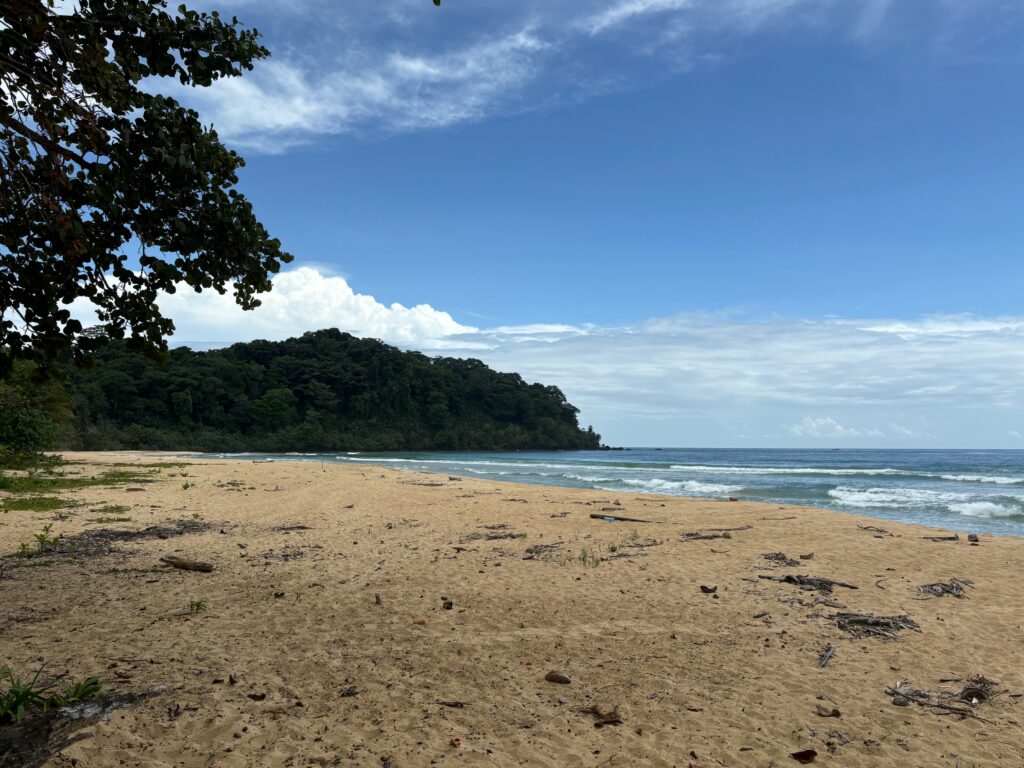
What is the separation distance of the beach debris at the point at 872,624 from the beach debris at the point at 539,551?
4.13m

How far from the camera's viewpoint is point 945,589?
311 inches

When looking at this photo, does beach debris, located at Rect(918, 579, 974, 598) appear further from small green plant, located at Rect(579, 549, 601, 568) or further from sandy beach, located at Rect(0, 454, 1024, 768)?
small green plant, located at Rect(579, 549, 601, 568)

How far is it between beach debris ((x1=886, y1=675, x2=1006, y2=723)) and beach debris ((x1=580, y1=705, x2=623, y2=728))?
2.07 metres

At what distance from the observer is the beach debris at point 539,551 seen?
9.45 meters

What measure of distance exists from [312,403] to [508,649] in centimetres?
9011

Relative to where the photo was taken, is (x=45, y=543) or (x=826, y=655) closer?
(x=826, y=655)

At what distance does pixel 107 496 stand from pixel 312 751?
14.4 metres

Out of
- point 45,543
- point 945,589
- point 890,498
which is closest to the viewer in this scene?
point 945,589

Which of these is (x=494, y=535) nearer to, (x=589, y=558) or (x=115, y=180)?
(x=589, y=558)

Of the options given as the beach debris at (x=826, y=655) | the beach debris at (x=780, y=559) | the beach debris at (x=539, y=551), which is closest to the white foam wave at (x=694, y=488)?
the beach debris at (x=780, y=559)

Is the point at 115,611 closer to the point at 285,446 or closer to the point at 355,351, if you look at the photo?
the point at 285,446

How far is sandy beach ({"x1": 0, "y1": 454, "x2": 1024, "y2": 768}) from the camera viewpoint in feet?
12.7

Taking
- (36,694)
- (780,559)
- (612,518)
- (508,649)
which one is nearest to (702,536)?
(780,559)

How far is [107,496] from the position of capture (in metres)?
15.3
